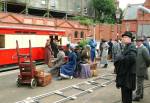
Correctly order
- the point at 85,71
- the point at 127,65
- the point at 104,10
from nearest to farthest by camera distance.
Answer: the point at 127,65
the point at 85,71
the point at 104,10

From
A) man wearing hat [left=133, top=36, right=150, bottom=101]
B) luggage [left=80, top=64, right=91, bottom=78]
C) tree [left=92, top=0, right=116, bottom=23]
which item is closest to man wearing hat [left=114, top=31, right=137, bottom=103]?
man wearing hat [left=133, top=36, right=150, bottom=101]

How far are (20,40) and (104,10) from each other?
54.6 meters

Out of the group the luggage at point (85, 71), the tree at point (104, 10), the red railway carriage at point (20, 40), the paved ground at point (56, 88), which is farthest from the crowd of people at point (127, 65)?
the tree at point (104, 10)

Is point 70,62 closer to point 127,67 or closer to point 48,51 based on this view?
point 48,51

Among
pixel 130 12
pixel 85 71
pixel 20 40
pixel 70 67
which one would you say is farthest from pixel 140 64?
pixel 130 12

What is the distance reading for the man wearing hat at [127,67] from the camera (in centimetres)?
839

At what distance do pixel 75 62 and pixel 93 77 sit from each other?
130cm

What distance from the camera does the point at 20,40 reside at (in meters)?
22.7

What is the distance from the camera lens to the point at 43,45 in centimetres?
2570

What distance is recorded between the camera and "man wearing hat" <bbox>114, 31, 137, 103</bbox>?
8.39 m

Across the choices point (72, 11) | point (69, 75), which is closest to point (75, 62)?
point (69, 75)

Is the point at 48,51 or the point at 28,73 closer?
the point at 28,73

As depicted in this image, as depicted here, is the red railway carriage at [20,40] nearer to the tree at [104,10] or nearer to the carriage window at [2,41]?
the carriage window at [2,41]

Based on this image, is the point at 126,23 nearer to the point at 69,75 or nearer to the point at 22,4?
the point at 22,4
